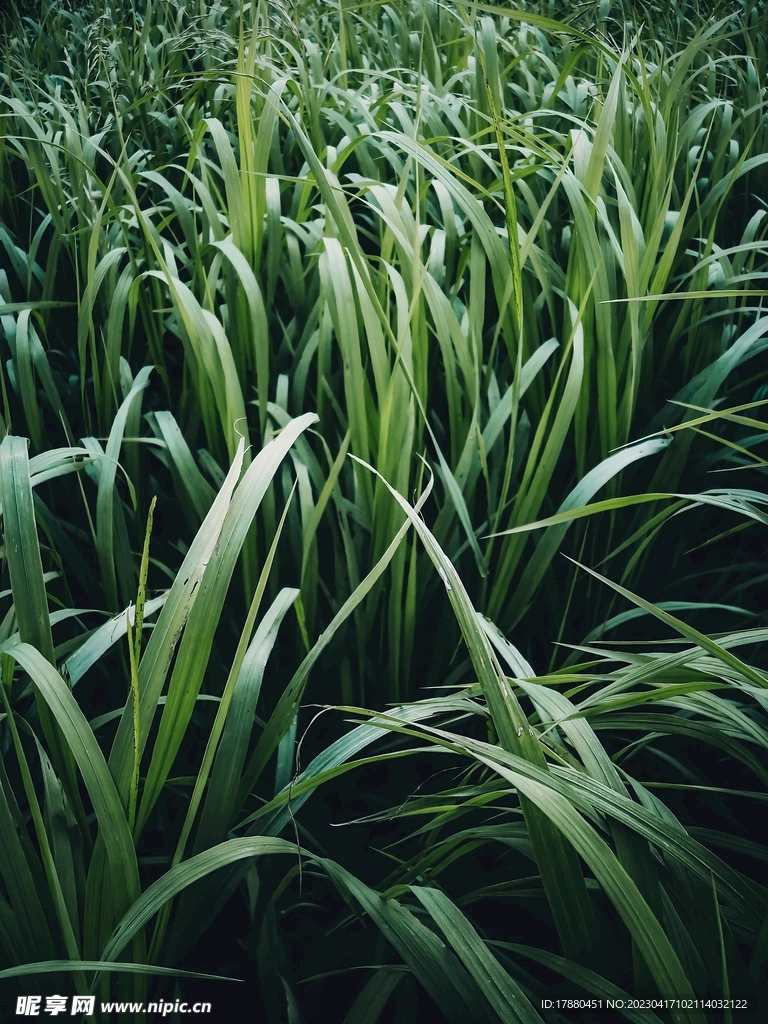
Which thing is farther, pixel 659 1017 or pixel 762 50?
pixel 762 50

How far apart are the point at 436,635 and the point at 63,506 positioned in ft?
1.37

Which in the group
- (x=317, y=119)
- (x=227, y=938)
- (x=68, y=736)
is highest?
(x=317, y=119)

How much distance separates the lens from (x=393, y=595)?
53 cm

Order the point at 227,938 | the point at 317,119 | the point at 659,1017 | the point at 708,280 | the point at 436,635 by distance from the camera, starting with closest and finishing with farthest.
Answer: the point at 659,1017 → the point at 227,938 → the point at 436,635 → the point at 708,280 → the point at 317,119

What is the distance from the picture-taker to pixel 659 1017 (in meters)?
0.33

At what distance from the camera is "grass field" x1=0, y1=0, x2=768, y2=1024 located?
0.35m

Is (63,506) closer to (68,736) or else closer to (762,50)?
(68,736)

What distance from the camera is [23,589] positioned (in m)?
0.38

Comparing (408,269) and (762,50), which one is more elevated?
(762,50)

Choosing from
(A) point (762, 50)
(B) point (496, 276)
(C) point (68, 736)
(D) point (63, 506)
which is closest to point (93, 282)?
(D) point (63, 506)

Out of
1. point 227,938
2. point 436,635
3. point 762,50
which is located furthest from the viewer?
point 762,50

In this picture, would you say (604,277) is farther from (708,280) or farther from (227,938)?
(227,938)

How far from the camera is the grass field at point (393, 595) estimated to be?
35cm

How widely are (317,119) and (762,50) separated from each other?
38.8 inches
